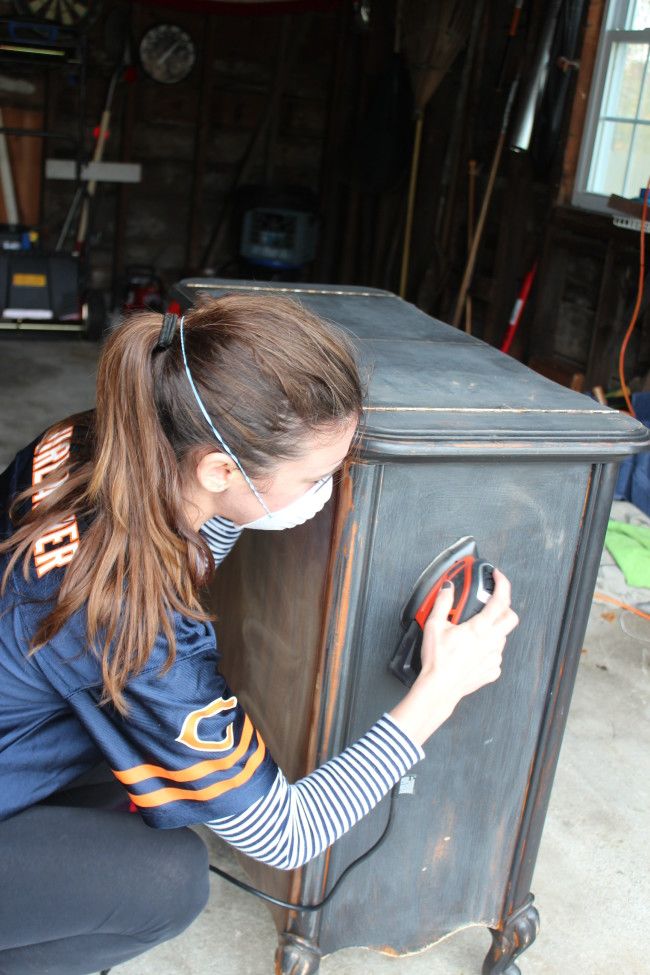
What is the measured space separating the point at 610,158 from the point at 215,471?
3.94 m

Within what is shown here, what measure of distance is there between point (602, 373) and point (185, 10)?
3.14 m

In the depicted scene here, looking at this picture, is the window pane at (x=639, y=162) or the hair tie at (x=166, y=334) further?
the window pane at (x=639, y=162)

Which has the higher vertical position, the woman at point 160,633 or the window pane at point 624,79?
the window pane at point 624,79

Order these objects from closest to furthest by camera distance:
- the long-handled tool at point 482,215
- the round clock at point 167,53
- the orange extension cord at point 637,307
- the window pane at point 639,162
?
the orange extension cord at point 637,307 < the window pane at point 639,162 < the long-handled tool at point 482,215 < the round clock at point 167,53

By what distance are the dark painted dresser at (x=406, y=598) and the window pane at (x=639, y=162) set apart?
301 cm

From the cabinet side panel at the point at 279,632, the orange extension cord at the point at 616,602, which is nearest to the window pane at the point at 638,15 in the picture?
the orange extension cord at the point at 616,602

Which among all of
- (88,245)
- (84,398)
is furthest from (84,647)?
(88,245)

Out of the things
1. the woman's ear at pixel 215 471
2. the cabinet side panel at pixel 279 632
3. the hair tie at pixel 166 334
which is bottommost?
the cabinet side panel at pixel 279 632

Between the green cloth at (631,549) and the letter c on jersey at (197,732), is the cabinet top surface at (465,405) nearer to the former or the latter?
the letter c on jersey at (197,732)

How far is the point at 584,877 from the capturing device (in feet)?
6.23

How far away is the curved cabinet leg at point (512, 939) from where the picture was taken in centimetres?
160

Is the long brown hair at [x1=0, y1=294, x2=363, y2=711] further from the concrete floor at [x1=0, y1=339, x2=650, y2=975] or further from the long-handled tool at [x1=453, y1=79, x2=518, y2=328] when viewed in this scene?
the long-handled tool at [x1=453, y1=79, x2=518, y2=328]

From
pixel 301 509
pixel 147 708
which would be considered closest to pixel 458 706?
pixel 301 509

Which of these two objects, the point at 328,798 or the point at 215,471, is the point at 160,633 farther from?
the point at 328,798
